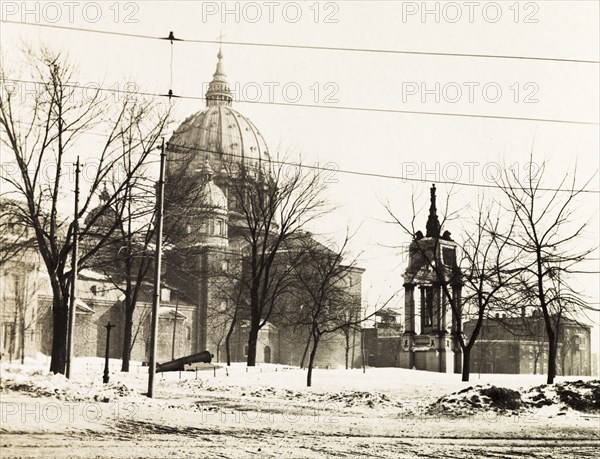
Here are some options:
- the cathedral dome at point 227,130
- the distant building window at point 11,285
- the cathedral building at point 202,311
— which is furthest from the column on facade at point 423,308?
the cathedral dome at point 227,130

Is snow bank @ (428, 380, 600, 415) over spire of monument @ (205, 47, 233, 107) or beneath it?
beneath

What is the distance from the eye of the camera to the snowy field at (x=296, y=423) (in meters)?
11.0

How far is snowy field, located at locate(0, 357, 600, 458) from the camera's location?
11047 mm

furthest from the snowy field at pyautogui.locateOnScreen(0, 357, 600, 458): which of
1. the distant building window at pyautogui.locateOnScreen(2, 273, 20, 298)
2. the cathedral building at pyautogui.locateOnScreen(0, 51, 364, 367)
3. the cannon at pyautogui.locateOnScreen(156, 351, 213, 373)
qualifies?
the cathedral building at pyautogui.locateOnScreen(0, 51, 364, 367)

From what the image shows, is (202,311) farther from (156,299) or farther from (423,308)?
(156,299)

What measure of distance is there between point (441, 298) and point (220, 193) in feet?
156

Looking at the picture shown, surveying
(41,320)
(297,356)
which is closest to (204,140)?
(297,356)

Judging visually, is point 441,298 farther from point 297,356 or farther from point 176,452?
point 297,356

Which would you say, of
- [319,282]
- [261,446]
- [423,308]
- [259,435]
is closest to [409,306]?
[423,308]

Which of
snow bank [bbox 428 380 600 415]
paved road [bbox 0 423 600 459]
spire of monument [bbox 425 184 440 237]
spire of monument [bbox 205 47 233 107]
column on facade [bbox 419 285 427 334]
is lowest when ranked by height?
paved road [bbox 0 423 600 459]

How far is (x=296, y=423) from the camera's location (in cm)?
1465

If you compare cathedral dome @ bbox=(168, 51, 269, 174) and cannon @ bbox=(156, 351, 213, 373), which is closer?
cannon @ bbox=(156, 351, 213, 373)

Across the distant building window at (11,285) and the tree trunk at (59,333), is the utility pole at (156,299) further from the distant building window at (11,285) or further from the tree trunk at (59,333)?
the distant building window at (11,285)

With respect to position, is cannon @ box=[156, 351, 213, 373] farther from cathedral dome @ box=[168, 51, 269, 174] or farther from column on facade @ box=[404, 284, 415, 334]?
cathedral dome @ box=[168, 51, 269, 174]
